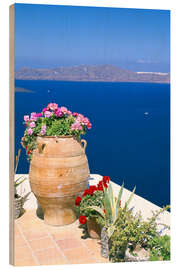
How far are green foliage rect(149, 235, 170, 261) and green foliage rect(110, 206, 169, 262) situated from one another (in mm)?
28

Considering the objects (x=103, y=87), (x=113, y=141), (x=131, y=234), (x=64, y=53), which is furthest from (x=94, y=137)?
(x=131, y=234)

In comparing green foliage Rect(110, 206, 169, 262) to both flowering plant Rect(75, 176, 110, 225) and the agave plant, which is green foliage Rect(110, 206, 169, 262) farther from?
flowering plant Rect(75, 176, 110, 225)

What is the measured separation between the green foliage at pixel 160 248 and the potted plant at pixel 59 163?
1155 millimetres

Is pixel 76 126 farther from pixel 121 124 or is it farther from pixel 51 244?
pixel 121 124

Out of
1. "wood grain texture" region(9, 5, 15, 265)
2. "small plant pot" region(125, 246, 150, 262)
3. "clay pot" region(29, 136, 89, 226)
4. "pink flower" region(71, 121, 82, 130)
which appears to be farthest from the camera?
"pink flower" region(71, 121, 82, 130)

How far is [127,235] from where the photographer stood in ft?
11.6

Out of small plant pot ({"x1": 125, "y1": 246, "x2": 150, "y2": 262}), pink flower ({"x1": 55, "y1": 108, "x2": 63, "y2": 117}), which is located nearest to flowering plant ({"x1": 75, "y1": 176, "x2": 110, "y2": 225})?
small plant pot ({"x1": 125, "y1": 246, "x2": 150, "y2": 262})

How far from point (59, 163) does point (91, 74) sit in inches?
46.0

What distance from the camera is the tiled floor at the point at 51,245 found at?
145 inches

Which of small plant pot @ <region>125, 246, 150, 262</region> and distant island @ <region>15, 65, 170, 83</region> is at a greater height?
distant island @ <region>15, 65, 170, 83</region>

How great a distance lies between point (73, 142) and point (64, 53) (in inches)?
41.9

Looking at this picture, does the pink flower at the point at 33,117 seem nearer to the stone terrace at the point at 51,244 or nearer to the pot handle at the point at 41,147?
the pot handle at the point at 41,147

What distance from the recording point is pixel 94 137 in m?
5.89

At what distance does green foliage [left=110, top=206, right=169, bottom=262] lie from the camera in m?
3.51
